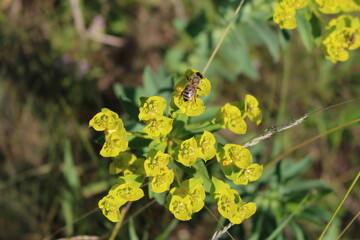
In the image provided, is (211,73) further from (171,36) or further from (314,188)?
(314,188)

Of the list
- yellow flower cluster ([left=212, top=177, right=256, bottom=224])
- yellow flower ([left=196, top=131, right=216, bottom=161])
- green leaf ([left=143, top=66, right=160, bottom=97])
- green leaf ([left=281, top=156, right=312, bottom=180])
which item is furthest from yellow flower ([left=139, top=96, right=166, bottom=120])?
green leaf ([left=281, top=156, right=312, bottom=180])

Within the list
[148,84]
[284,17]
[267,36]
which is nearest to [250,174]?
[284,17]

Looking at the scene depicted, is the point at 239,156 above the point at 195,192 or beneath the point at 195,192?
above

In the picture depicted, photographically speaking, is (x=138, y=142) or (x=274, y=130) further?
(x=138, y=142)

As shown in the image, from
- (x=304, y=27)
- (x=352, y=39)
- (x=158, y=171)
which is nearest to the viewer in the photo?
(x=158, y=171)

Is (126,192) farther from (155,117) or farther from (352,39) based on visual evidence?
(352,39)

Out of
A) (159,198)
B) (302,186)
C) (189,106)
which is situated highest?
(189,106)
